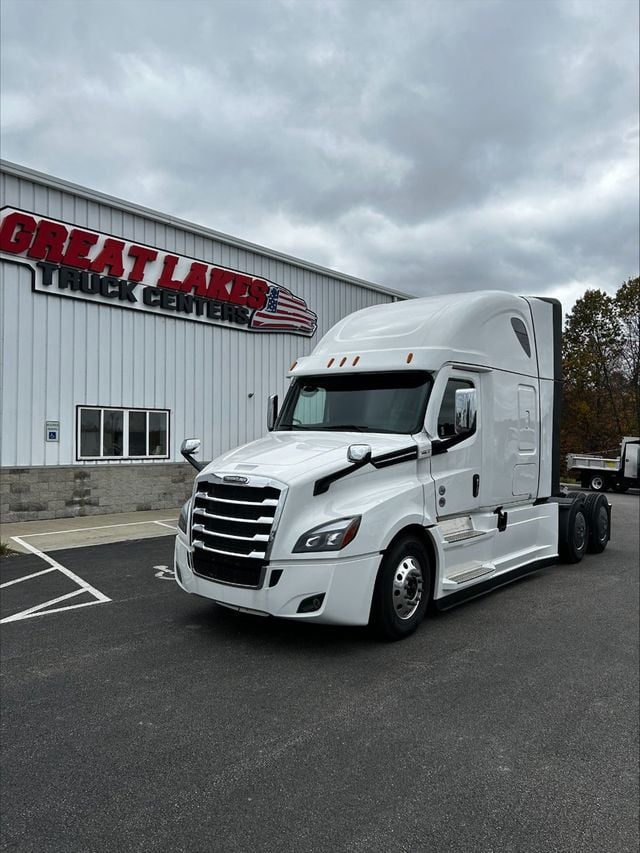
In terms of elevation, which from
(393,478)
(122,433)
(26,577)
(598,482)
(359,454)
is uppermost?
(359,454)

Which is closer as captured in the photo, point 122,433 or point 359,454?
point 359,454

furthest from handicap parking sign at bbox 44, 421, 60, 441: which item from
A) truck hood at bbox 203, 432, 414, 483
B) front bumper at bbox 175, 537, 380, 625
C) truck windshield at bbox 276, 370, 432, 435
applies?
front bumper at bbox 175, 537, 380, 625

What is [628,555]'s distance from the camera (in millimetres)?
10852

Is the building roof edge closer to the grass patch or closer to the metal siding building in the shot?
the metal siding building

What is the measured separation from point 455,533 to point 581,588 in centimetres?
255

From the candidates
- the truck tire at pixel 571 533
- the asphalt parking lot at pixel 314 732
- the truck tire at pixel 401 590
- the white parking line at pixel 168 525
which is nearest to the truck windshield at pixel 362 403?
the truck tire at pixel 401 590

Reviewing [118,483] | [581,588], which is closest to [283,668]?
[581,588]

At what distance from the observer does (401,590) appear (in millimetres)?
5875

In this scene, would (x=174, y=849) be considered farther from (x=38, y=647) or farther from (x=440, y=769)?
(x=38, y=647)

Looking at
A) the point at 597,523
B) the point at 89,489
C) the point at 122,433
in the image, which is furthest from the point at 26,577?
the point at 597,523

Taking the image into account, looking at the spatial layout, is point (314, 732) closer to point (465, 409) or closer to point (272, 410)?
point (465, 409)

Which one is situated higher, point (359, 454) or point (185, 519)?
point (359, 454)

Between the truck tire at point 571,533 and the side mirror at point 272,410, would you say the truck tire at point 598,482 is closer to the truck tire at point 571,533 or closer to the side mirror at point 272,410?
the truck tire at point 571,533

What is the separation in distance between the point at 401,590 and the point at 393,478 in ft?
3.34
